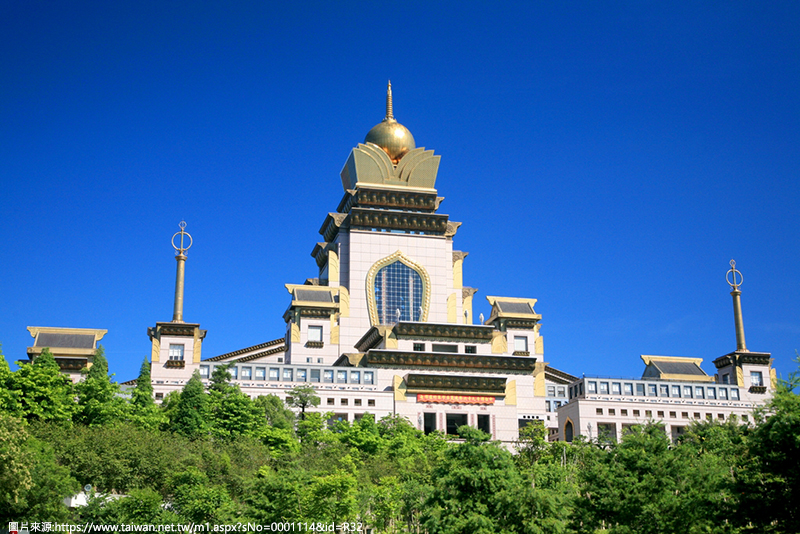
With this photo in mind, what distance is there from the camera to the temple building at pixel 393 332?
255ft

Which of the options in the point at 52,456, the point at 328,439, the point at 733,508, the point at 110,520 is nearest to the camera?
the point at 733,508

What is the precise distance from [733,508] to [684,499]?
156 inches

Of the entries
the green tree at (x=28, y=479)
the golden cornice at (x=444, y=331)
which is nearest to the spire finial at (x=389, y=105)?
the golden cornice at (x=444, y=331)

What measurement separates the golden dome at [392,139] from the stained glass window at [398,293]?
12.9 meters

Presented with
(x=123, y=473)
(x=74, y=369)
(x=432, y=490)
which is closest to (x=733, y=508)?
(x=432, y=490)

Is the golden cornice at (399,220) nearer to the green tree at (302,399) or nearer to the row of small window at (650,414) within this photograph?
the green tree at (302,399)

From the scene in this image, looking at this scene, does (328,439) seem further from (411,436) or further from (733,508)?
(733,508)

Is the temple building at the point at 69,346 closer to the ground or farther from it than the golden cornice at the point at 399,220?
closer to the ground

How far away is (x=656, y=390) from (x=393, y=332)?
23.9m

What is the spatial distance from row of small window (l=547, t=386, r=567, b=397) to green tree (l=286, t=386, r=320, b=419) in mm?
25756

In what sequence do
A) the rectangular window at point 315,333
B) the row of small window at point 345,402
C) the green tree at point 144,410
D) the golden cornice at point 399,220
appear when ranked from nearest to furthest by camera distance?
the green tree at point 144,410 → the row of small window at point 345,402 → the rectangular window at point 315,333 → the golden cornice at point 399,220

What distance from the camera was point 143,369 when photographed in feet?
229

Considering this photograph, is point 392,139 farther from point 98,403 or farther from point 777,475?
point 777,475

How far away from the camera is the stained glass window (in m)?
93.1
